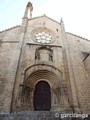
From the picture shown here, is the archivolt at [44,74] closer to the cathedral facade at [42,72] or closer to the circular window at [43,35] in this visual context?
the cathedral facade at [42,72]

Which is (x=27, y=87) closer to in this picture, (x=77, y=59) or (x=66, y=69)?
(x=66, y=69)

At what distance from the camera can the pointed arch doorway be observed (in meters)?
8.35

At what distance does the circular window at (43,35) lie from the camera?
39.4 ft

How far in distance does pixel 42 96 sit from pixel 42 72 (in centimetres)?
171

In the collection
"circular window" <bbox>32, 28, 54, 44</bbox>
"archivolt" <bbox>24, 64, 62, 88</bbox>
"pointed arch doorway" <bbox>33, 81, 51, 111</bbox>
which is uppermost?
"circular window" <bbox>32, 28, 54, 44</bbox>

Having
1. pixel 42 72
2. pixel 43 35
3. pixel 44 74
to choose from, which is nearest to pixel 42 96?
pixel 44 74

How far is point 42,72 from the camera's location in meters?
9.23

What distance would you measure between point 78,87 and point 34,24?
7.81m

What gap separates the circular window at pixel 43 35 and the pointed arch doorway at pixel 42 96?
443cm

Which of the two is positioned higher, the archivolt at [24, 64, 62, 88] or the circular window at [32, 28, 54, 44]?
the circular window at [32, 28, 54, 44]

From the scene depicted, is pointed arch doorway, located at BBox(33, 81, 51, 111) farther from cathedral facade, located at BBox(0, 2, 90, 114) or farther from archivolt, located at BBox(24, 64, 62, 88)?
archivolt, located at BBox(24, 64, 62, 88)

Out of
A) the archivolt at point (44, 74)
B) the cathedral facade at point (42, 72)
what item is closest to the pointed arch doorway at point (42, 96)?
the cathedral facade at point (42, 72)

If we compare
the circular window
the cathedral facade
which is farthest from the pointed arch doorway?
the circular window

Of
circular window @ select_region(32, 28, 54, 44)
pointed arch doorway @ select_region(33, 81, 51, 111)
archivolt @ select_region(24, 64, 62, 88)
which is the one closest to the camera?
pointed arch doorway @ select_region(33, 81, 51, 111)
